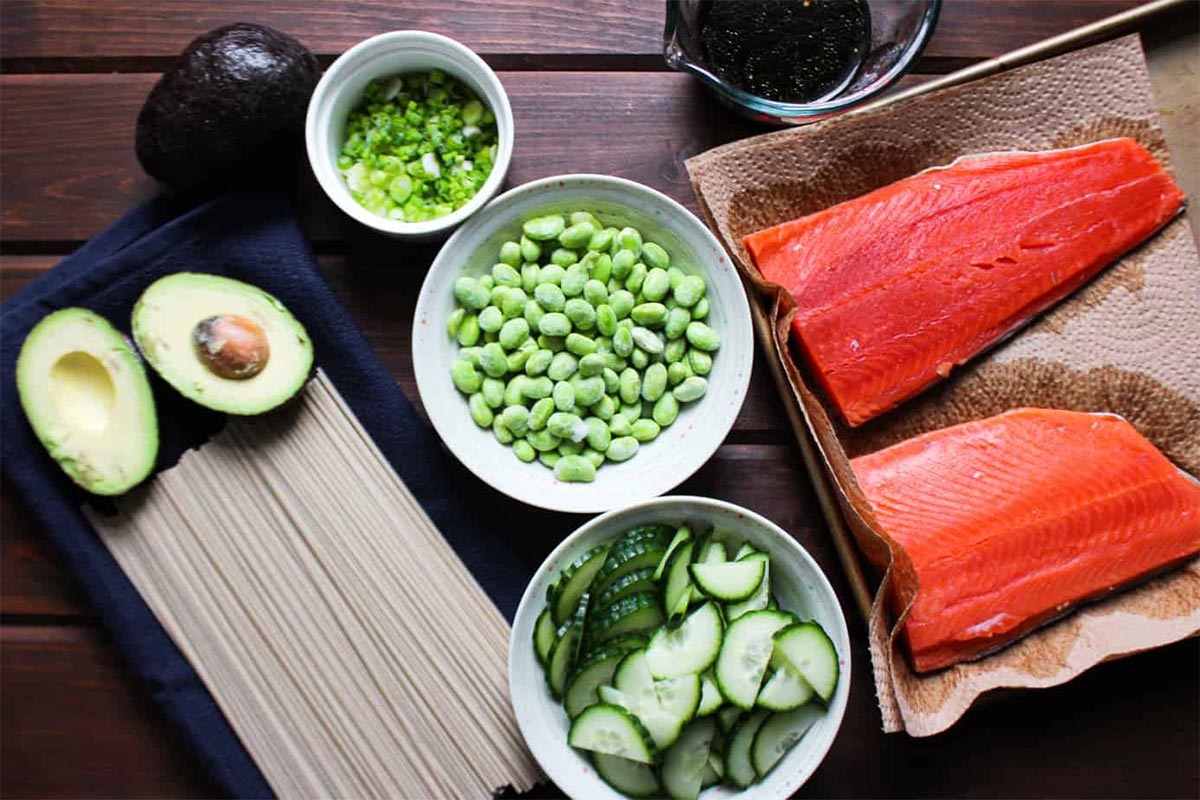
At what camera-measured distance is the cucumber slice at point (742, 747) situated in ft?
4.24

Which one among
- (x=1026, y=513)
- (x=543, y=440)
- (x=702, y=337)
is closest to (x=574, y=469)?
(x=543, y=440)

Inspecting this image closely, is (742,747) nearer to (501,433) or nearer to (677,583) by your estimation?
(677,583)

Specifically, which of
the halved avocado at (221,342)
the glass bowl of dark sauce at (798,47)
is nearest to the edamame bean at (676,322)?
the glass bowl of dark sauce at (798,47)

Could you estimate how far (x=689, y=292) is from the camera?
136 centimetres

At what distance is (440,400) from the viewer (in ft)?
4.45

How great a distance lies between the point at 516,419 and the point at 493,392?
56 millimetres

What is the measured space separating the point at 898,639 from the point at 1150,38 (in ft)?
3.37

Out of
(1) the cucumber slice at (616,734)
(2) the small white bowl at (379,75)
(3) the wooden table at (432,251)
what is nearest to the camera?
(1) the cucumber slice at (616,734)

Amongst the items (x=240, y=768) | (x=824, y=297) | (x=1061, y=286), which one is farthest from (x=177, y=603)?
(x=1061, y=286)

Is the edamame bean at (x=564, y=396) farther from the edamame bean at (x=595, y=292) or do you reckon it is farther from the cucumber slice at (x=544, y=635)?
the cucumber slice at (x=544, y=635)

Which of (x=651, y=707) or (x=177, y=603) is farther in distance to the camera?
(x=177, y=603)

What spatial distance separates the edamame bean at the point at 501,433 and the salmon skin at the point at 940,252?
1.51 feet

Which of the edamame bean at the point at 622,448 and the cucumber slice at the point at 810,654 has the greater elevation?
the edamame bean at the point at 622,448

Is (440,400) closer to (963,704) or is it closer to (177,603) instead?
(177,603)
